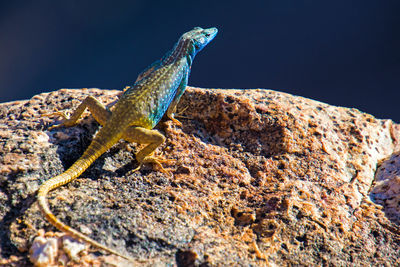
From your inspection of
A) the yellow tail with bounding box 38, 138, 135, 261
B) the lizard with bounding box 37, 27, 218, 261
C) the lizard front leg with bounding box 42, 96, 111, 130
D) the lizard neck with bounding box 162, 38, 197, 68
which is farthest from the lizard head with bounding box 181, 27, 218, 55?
the yellow tail with bounding box 38, 138, 135, 261

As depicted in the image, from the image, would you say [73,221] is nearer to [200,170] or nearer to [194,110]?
[200,170]

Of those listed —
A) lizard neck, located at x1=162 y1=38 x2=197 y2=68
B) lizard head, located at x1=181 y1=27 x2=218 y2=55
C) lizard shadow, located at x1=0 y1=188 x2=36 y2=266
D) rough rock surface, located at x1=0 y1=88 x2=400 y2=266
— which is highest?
lizard head, located at x1=181 y1=27 x2=218 y2=55

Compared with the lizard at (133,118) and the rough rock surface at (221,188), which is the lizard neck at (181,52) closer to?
the lizard at (133,118)

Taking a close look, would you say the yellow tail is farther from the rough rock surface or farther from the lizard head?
the lizard head

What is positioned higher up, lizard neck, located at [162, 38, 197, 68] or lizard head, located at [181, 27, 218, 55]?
lizard head, located at [181, 27, 218, 55]

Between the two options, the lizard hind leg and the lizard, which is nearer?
the lizard

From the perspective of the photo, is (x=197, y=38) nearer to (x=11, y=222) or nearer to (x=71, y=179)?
(x=71, y=179)
